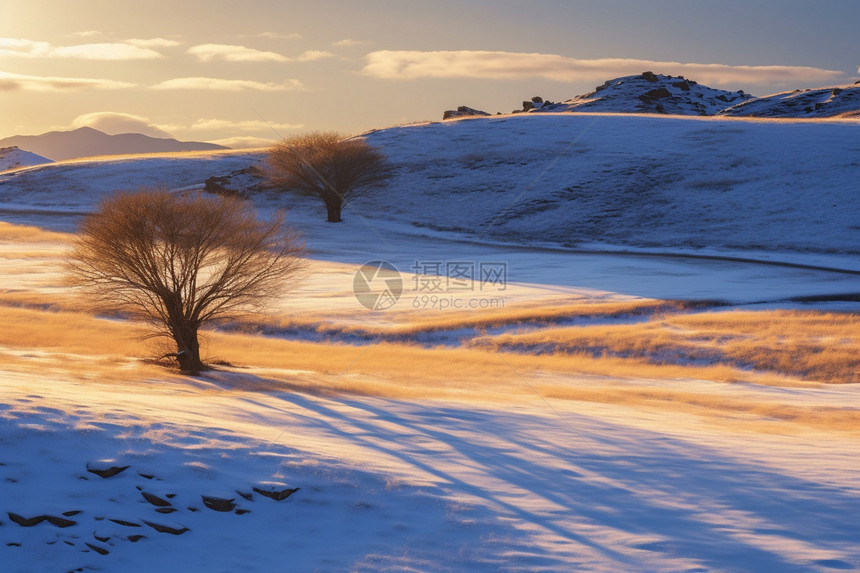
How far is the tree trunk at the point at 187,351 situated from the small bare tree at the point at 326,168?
40.9 m

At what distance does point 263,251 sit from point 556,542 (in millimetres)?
16236

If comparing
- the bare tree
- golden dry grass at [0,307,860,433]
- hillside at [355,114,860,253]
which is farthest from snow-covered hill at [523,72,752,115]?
the bare tree

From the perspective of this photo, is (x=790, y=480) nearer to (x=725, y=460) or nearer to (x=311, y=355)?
(x=725, y=460)

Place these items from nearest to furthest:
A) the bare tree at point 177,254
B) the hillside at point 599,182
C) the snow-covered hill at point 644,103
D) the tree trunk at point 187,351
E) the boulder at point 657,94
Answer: the bare tree at point 177,254 < the tree trunk at point 187,351 < the hillside at point 599,182 < the snow-covered hill at point 644,103 < the boulder at point 657,94

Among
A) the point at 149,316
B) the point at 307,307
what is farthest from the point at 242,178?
the point at 149,316

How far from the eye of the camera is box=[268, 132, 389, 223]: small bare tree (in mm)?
64562

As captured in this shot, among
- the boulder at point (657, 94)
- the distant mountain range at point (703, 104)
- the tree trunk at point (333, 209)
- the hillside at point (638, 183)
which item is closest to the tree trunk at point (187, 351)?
the hillside at point (638, 183)

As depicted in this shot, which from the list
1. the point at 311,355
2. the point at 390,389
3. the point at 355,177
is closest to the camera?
the point at 390,389

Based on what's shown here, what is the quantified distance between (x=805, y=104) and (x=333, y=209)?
14326cm

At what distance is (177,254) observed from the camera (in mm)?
22500

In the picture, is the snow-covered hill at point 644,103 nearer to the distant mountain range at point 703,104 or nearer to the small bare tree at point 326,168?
the distant mountain range at point 703,104

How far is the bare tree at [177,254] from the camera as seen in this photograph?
22.2m

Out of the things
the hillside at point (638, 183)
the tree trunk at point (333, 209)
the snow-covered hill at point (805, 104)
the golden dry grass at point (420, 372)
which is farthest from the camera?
the snow-covered hill at point (805, 104)

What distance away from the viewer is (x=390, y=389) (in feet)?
67.2
